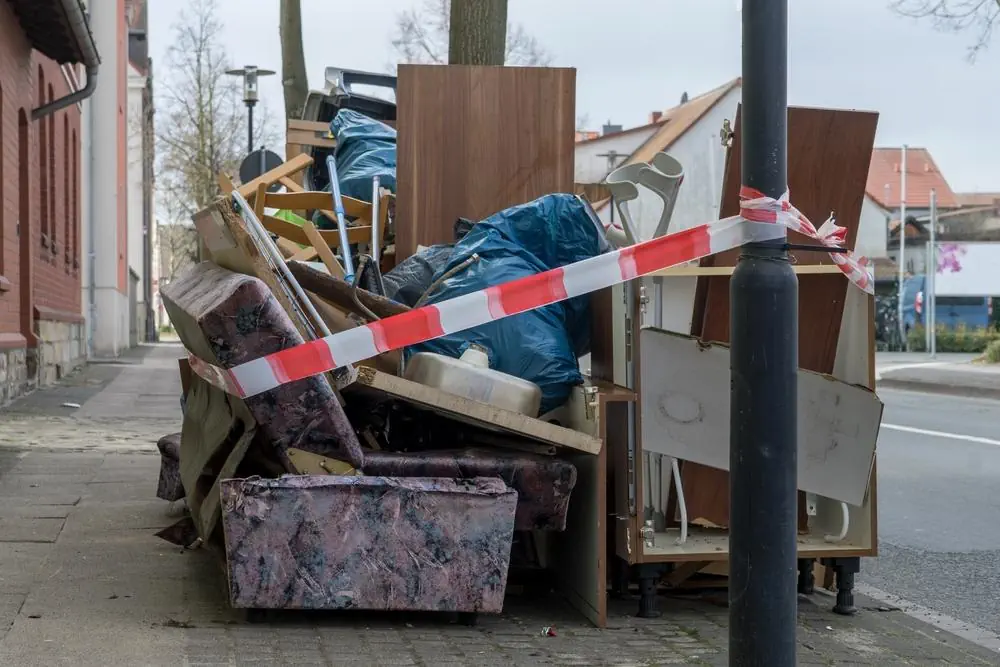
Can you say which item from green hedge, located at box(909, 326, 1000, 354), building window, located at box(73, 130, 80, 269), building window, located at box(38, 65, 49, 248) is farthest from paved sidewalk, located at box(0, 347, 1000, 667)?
green hedge, located at box(909, 326, 1000, 354)

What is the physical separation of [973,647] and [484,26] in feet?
19.7

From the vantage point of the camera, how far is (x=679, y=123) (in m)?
56.4

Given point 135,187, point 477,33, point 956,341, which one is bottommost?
point 956,341

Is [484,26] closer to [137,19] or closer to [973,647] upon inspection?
[973,647]

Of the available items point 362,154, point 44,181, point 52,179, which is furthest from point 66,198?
→ point 362,154

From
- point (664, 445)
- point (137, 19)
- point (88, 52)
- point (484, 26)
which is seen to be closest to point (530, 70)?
point (484, 26)

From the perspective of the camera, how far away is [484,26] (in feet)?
31.3

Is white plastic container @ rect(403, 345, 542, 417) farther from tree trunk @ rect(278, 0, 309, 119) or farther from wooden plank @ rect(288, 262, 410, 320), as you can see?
tree trunk @ rect(278, 0, 309, 119)

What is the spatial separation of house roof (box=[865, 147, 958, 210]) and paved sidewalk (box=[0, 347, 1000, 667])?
80675 mm

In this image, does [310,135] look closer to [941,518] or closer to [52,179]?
[941,518]

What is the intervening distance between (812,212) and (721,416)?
94 cm

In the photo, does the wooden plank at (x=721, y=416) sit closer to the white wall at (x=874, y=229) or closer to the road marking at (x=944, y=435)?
the road marking at (x=944, y=435)

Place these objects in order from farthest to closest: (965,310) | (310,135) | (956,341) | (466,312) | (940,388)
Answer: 1. (965,310)
2. (956,341)
3. (940,388)
4. (310,135)
5. (466,312)

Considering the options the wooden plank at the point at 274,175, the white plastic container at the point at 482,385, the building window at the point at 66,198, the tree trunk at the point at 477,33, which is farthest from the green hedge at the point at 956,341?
the white plastic container at the point at 482,385
